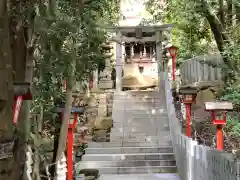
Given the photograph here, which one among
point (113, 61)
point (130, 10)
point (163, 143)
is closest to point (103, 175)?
point (163, 143)

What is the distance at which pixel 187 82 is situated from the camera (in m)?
18.2

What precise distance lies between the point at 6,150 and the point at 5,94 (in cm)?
48

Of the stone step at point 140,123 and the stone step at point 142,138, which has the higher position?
the stone step at point 140,123

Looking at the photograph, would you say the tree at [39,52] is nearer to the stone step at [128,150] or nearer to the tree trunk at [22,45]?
the tree trunk at [22,45]

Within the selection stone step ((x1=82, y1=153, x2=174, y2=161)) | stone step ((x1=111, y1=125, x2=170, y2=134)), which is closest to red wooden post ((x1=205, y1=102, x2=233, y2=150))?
stone step ((x1=82, y1=153, x2=174, y2=161))

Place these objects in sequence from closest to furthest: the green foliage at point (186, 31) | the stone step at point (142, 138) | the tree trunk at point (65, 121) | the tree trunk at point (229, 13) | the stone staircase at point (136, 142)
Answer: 1. the tree trunk at point (65, 121)
2. the stone staircase at point (136, 142)
3. the tree trunk at point (229, 13)
4. the stone step at point (142, 138)
5. the green foliage at point (186, 31)

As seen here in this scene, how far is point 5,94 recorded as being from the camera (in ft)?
10.8

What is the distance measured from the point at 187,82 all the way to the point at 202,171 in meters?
12.2

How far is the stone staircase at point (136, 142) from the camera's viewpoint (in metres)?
12.2

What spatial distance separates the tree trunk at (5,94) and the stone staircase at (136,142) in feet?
28.4

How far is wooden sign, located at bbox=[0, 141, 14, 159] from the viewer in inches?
127

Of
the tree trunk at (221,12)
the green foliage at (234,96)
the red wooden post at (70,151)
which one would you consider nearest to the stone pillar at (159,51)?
the tree trunk at (221,12)

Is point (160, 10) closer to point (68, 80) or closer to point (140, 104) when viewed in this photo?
point (140, 104)

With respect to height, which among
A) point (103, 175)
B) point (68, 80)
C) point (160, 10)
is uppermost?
point (160, 10)
